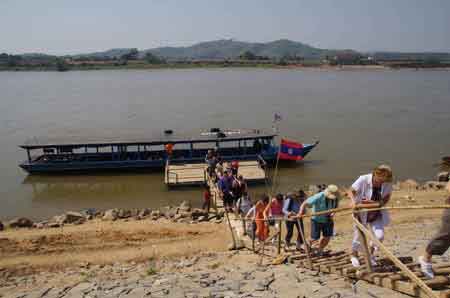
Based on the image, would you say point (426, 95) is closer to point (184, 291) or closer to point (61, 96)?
point (61, 96)

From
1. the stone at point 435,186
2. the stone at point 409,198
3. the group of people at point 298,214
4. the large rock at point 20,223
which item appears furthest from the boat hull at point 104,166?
the group of people at point 298,214

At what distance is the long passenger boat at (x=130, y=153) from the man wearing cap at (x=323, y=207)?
648 inches

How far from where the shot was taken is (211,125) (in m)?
42.1

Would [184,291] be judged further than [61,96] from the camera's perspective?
No

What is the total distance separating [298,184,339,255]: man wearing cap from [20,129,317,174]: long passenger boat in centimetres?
1646

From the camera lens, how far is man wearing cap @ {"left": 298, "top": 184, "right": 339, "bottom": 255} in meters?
7.65

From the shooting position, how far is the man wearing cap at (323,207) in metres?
7.65

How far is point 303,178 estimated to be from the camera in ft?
82.9

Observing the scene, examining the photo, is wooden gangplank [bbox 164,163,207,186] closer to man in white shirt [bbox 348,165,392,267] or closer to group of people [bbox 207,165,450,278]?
group of people [bbox 207,165,450,278]

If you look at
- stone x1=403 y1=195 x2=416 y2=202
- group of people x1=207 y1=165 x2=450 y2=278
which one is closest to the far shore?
stone x1=403 y1=195 x2=416 y2=202

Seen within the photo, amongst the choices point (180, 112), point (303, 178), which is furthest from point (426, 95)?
point (303, 178)

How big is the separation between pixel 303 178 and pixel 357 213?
18520mm

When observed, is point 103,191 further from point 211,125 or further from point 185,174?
point 211,125

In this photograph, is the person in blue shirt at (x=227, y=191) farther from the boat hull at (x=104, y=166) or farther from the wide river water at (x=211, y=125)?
the boat hull at (x=104, y=166)
